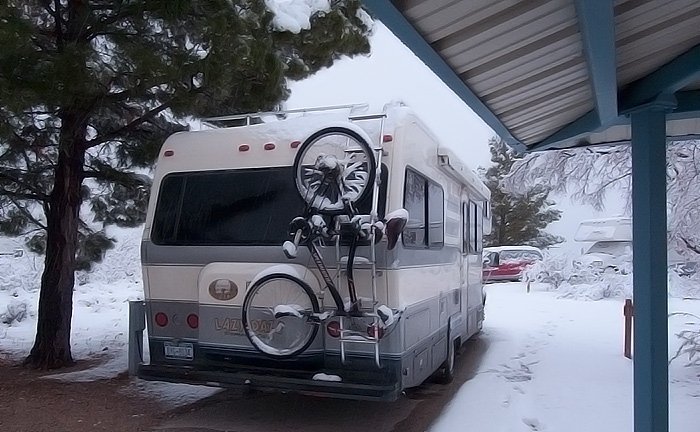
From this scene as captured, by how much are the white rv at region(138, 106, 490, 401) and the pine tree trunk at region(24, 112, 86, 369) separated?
2736 mm

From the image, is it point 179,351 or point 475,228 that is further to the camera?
point 475,228

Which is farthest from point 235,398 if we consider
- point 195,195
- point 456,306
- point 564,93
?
point 564,93

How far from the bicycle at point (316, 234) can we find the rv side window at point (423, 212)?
1.80 feet

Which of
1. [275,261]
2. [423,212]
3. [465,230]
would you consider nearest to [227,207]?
[275,261]

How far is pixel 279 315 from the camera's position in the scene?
589 cm

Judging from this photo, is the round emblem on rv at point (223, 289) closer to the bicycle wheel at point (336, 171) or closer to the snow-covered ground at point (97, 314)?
the bicycle wheel at point (336, 171)

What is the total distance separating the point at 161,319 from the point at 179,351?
372 mm

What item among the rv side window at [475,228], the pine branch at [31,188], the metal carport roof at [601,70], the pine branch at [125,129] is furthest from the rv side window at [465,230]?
the pine branch at [31,188]

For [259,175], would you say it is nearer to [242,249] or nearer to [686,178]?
[242,249]

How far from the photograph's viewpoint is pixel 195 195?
6.80m

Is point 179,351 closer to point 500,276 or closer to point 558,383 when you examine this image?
point 558,383

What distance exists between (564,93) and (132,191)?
7.31 m

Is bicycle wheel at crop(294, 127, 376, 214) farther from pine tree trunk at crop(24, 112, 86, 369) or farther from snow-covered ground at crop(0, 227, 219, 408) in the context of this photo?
pine tree trunk at crop(24, 112, 86, 369)

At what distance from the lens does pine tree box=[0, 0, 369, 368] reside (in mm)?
7484
